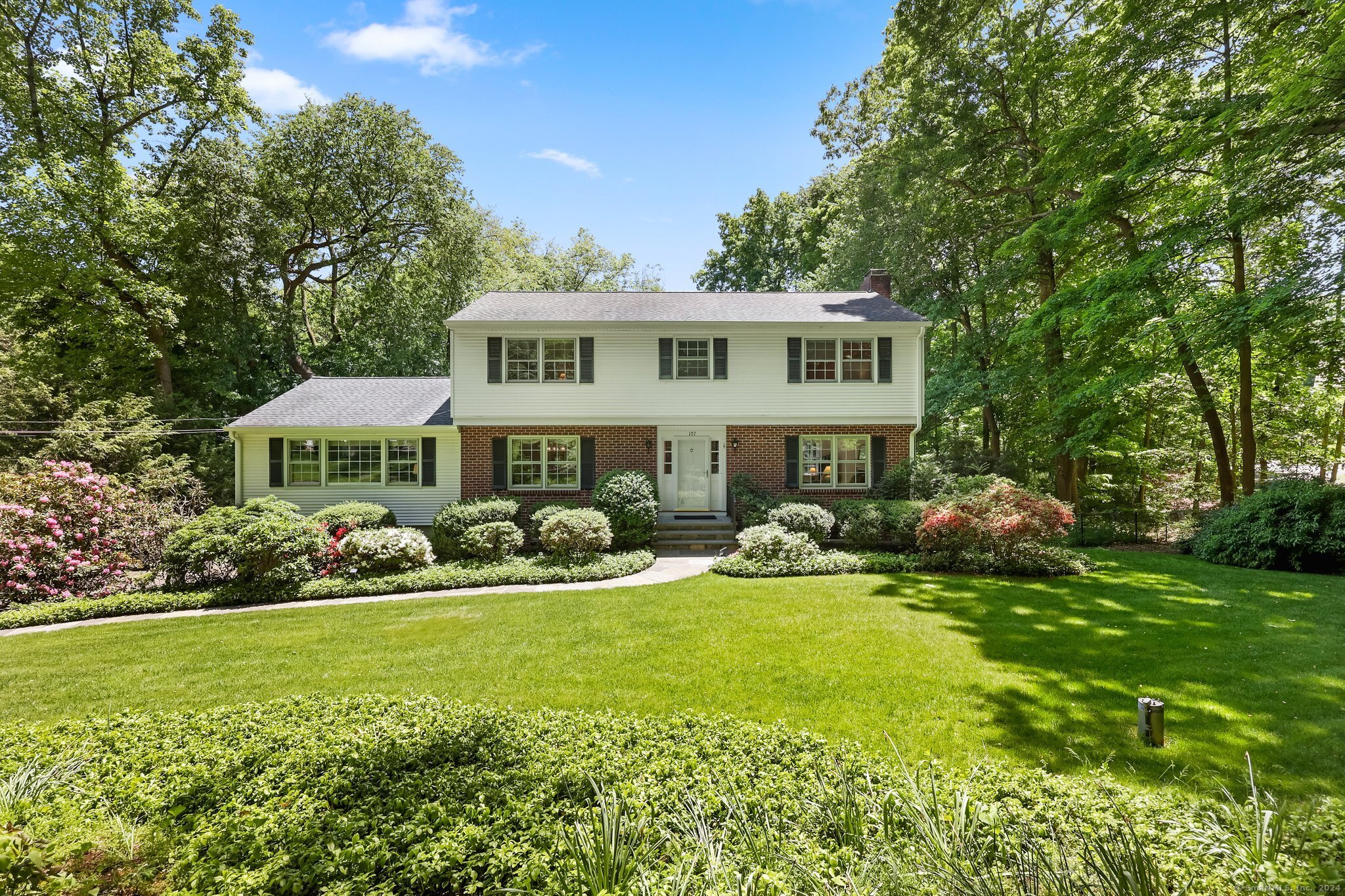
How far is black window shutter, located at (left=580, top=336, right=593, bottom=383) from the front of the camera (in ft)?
44.2

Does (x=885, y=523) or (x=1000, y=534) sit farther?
(x=885, y=523)

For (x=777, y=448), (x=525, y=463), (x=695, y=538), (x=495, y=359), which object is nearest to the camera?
(x=695, y=538)

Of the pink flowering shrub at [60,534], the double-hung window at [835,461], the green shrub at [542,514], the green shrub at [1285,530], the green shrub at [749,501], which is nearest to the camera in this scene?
the pink flowering shrub at [60,534]

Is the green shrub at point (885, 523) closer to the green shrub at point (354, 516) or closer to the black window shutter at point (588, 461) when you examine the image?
the black window shutter at point (588, 461)

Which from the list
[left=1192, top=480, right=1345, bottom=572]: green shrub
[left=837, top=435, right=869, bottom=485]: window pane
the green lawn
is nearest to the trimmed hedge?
the green lawn

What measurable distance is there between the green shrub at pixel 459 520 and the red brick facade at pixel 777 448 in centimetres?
602

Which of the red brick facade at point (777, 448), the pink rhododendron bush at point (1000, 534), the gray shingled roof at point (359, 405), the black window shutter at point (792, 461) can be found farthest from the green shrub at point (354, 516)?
the pink rhododendron bush at point (1000, 534)

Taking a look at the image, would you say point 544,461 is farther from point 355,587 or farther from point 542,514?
point 355,587

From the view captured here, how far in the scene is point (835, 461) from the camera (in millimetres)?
14117

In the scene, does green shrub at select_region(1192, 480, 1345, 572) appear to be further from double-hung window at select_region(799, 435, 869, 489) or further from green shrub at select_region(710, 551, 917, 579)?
double-hung window at select_region(799, 435, 869, 489)

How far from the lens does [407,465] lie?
14.0 m

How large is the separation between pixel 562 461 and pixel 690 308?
5.69 metres

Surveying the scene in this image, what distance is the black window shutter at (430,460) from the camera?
13.8 metres

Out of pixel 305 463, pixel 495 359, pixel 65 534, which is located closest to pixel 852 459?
pixel 495 359
